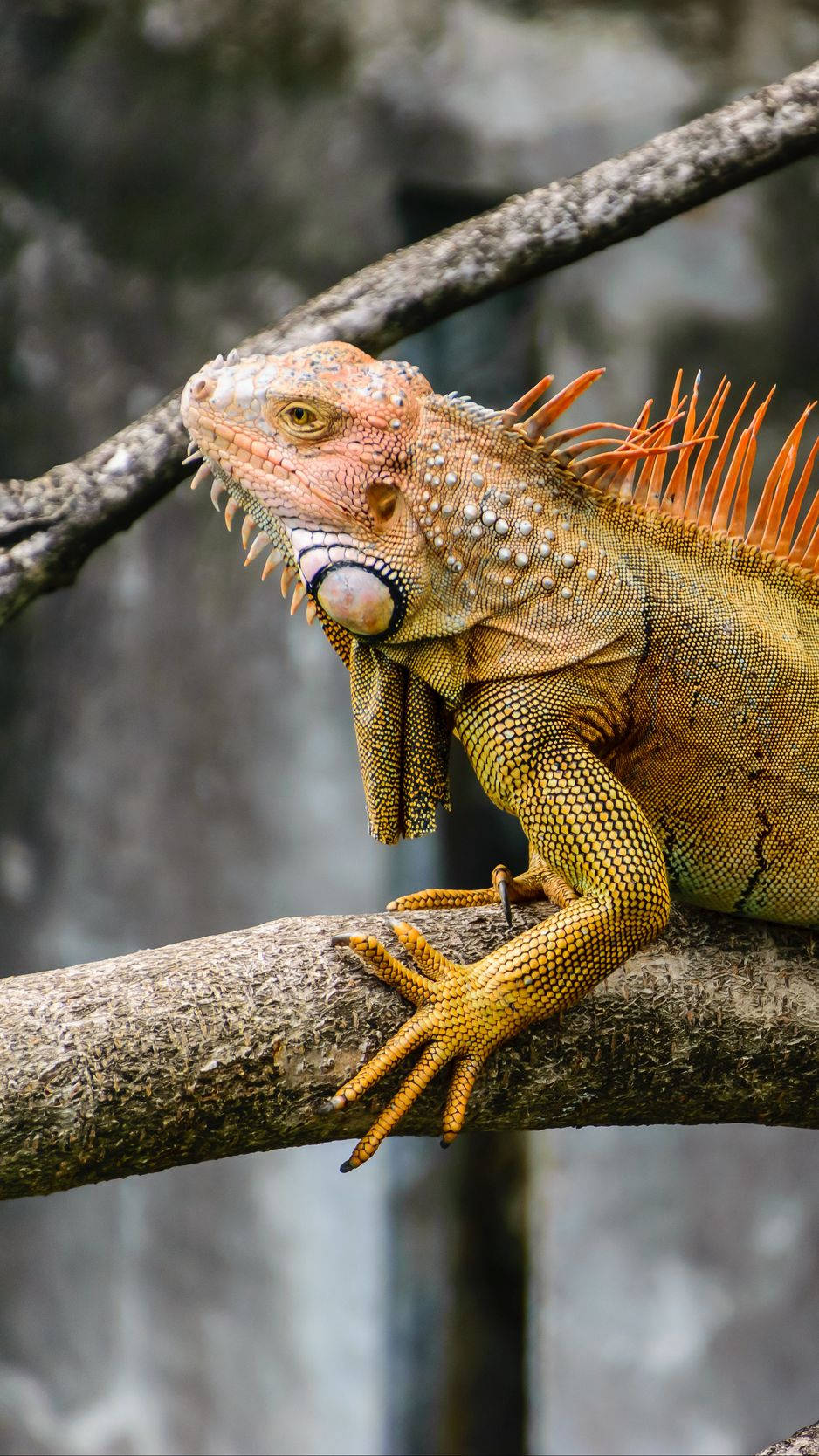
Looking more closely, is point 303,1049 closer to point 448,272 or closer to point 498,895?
point 498,895

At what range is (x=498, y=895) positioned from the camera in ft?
11.0

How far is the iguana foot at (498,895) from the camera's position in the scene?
10.5 ft

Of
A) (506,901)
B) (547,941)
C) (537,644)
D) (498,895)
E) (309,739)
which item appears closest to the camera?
(547,941)

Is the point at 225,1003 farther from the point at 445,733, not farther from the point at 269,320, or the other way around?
the point at 269,320

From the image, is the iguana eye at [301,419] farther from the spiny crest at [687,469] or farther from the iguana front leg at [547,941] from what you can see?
the iguana front leg at [547,941]

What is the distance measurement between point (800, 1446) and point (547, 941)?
1276 millimetres

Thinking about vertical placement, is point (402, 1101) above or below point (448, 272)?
below

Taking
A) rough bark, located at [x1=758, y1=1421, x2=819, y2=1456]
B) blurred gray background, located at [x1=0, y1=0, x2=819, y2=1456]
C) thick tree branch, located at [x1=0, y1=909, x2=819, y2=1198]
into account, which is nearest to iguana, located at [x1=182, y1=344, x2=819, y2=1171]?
thick tree branch, located at [x1=0, y1=909, x2=819, y2=1198]

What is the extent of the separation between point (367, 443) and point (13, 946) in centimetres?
353

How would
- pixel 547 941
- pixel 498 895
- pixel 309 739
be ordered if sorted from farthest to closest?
pixel 309 739 < pixel 498 895 < pixel 547 941

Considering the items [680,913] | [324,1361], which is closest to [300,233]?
[680,913]

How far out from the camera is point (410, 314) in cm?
427

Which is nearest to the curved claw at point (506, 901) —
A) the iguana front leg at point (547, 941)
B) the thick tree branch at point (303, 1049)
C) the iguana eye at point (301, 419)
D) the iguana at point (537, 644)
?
the thick tree branch at point (303, 1049)

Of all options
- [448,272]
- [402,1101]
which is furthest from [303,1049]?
[448,272]
